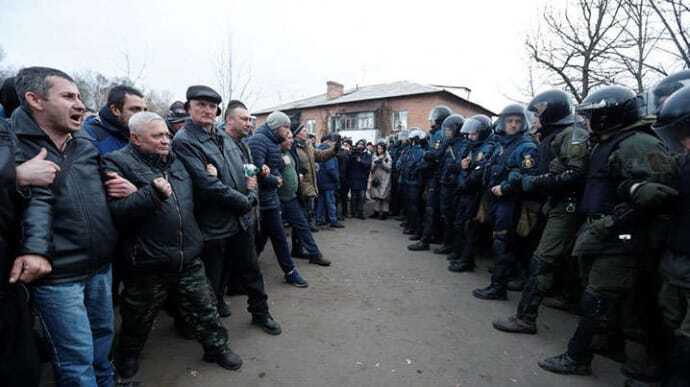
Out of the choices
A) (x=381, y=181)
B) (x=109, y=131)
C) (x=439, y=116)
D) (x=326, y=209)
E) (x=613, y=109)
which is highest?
(x=439, y=116)

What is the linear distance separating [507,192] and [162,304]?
3472mm

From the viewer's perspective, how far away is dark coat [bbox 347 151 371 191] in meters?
8.81

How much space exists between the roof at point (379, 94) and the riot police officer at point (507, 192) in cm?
2083

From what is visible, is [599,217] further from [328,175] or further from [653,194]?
[328,175]

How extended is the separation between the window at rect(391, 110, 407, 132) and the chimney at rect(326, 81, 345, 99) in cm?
755

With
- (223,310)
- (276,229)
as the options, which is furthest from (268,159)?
(223,310)

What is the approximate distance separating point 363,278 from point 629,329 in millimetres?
2834

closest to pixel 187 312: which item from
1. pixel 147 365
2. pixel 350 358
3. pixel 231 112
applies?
pixel 147 365

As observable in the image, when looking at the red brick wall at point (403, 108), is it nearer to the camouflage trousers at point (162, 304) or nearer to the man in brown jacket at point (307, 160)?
the man in brown jacket at point (307, 160)

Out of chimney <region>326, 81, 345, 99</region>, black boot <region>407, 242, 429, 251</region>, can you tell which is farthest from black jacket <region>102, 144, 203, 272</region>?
chimney <region>326, 81, 345, 99</region>

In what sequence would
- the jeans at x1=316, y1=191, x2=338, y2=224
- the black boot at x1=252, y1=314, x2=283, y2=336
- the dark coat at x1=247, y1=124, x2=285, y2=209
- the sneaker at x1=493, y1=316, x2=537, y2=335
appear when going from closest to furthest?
1. the black boot at x1=252, y1=314, x2=283, y2=336
2. the sneaker at x1=493, y1=316, x2=537, y2=335
3. the dark coat at x1=247, y1=124, x2=285, y2=209
4. the jeans at x1=316, y1=191, x2=338, y2=224

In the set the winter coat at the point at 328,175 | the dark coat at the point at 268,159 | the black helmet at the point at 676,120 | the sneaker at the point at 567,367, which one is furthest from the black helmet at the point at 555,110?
the winter coat at the point at 328,175

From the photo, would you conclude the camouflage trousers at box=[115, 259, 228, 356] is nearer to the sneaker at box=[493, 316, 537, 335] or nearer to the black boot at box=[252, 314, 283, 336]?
the black boot at box=[252, 314, 283, 336]

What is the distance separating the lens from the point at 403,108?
1013 inches
